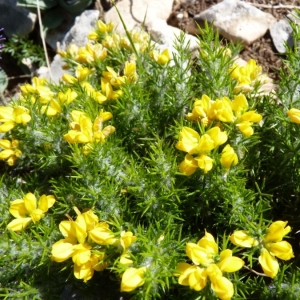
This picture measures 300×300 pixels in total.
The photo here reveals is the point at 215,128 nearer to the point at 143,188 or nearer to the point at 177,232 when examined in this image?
the point at 143,188

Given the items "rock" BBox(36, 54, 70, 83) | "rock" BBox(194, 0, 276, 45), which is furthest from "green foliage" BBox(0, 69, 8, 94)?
"rock" BBox(194, 0, 276, 45)

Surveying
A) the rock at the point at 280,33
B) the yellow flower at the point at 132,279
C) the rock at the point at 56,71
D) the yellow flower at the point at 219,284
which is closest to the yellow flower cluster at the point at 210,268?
the yellow flower at the point at 219,284

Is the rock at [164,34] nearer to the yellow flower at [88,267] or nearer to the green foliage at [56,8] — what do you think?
the green foliage at [56,8]

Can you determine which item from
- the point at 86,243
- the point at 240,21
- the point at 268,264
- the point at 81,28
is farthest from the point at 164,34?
the point at 268,264

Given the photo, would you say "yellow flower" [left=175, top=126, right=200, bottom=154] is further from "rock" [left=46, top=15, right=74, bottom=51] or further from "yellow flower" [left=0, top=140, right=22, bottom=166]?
"rock" [left=46, top=15, right=74, bottom=51]

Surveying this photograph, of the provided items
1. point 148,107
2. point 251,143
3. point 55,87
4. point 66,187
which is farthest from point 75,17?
point 251,143
